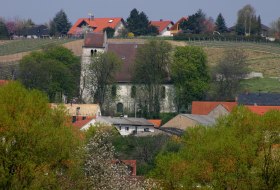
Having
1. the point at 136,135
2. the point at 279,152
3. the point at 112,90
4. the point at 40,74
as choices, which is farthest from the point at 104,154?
the point at 112,90

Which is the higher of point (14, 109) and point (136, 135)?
point (14, 109)

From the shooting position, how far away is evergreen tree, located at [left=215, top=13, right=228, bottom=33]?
163 m

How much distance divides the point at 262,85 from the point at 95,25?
45.8m

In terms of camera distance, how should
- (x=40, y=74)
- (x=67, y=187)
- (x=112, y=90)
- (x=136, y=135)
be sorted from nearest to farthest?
1. (x=67, y=187)
2. (x=136, y=135)
3. (x=40, y=74)
4. (x=112, y=90)

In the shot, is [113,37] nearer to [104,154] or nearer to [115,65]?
[115,65]

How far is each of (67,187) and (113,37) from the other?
10025 centimetres

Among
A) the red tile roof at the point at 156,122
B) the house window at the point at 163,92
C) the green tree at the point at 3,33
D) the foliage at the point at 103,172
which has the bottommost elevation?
the red tile roof at the point at 156,122

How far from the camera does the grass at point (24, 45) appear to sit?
458 ft

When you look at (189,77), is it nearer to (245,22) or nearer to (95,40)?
(95,40)

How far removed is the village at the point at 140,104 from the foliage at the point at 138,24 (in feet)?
0.58

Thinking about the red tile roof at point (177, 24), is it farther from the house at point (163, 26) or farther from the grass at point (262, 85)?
the grass at point (262, 85)

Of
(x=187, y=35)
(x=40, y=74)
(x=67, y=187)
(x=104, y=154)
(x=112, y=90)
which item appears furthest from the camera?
(x=187, y=35)

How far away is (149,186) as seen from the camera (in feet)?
161

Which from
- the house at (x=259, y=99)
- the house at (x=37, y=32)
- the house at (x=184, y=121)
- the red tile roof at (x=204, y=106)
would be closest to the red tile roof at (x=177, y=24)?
the house at (x=37, y=32)
